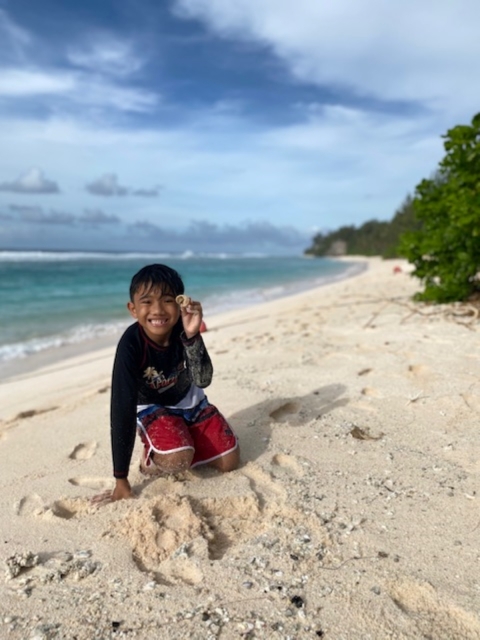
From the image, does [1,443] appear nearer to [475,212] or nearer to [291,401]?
[291,401]

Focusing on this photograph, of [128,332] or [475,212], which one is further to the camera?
[475,212]

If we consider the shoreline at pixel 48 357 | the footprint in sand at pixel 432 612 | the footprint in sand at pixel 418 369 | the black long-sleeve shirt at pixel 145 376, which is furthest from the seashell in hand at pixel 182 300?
the shoreline at pixel 48 357

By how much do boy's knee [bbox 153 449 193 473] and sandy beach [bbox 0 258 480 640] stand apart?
62mm

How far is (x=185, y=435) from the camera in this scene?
114 inches

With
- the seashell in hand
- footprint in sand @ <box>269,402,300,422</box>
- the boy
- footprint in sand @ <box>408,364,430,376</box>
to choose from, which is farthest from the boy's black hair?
footprint in sand @ <box>408,364,430,376</box>

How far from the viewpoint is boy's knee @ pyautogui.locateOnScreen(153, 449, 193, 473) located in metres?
2.80

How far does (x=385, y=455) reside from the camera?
9.62 ft

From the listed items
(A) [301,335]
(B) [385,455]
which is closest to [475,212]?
(A) [301,335]

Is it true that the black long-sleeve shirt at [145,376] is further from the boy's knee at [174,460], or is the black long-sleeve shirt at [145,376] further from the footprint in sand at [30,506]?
the footprint in sand at [30,506]

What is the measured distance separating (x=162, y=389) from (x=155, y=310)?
536 mm

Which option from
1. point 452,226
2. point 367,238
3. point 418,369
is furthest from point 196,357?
point 367,238

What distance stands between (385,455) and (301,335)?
11.9 feet

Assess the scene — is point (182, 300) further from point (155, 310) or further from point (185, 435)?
point (185, 435)

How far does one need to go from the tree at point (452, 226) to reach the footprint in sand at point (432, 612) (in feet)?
17.0
